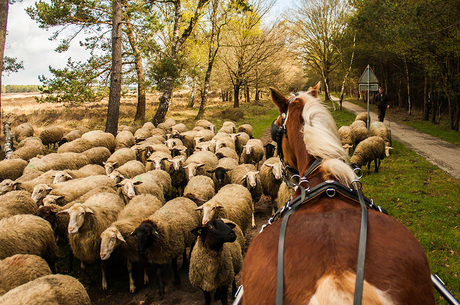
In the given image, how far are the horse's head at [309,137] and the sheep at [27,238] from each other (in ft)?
15.2

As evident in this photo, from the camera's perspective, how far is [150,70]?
14.2 metres

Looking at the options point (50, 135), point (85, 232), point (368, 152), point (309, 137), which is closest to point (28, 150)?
point (50, 135)

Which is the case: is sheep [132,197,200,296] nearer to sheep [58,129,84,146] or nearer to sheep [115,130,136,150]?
sheep [115,130,136,150]

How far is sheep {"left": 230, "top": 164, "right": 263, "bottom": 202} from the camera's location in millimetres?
7188

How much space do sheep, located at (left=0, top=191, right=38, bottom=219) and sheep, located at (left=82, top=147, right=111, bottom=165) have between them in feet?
13.8

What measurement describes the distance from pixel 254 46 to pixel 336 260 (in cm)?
2764

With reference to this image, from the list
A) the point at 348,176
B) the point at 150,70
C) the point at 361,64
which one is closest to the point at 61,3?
the point at 150,70

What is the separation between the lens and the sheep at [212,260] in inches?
158

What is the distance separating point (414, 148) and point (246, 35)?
1874 centimetres

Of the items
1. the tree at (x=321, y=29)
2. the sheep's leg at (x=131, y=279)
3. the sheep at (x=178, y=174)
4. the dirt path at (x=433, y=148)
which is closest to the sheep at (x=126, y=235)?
the sheep's leg at (x=131, y=279)

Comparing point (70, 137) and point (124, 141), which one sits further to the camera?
point (70, 137)

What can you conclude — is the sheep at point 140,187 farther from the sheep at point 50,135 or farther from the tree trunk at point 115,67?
the sheep at point 50,135

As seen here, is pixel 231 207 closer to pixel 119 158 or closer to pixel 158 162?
pixel 158 162

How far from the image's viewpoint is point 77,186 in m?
6.91
